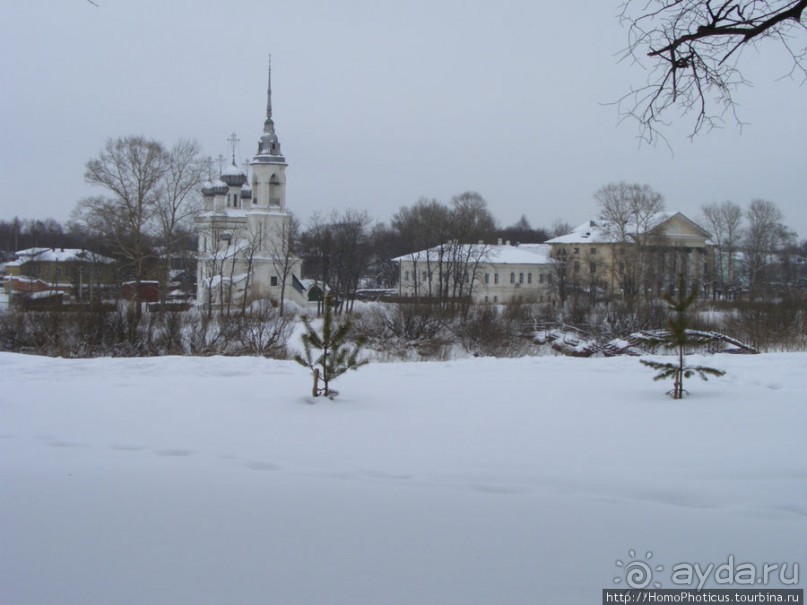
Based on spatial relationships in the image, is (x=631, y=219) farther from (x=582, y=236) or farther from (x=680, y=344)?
(x=680, y=344)

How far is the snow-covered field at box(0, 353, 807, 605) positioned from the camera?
3961 mm

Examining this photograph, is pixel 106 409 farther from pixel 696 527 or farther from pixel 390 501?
pixel 696 527

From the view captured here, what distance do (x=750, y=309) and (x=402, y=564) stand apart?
35.9m

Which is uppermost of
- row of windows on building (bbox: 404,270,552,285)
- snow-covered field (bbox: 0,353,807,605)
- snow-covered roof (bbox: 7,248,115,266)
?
snow-covered roof (bbox: 7,248,115,266)

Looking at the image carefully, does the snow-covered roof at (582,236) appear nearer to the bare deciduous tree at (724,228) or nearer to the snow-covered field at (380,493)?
the bare deciduous tree at (724,228)

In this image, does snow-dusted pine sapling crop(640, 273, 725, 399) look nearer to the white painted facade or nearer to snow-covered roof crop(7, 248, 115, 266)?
snow-covered roof crop(7, 248, 115, 266)

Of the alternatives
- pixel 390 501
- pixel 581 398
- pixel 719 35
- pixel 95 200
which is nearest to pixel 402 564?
pixel 390 501

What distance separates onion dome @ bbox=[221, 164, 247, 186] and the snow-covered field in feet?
184

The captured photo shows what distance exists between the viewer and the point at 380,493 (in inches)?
210

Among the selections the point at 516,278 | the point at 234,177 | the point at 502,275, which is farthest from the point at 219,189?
the point at 516,278

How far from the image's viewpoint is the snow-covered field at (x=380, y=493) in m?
3.96

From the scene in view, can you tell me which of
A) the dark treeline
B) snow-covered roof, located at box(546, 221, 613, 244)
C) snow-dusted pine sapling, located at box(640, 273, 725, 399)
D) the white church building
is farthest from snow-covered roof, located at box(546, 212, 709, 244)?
the dark treeline

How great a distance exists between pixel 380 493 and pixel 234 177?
61.4 meters

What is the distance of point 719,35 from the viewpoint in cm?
545
